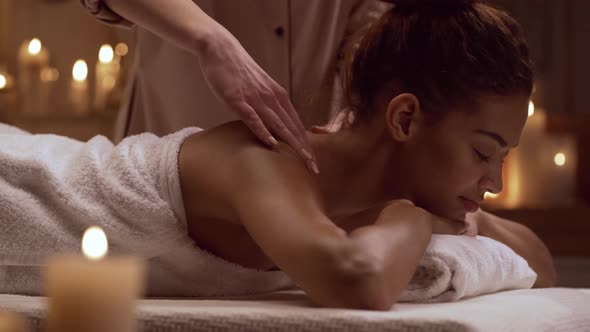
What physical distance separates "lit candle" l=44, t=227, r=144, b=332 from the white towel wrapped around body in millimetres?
674

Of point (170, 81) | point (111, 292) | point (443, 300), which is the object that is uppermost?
point (170, 81)

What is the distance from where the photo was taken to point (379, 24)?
1367 millimetres

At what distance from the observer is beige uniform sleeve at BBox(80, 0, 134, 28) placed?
1.48 m

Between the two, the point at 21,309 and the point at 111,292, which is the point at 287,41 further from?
the point at 111,292

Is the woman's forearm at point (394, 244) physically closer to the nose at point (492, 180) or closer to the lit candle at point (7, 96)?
the nose at point (492, 180)

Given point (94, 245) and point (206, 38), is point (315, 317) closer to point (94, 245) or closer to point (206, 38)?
point (94, 245)

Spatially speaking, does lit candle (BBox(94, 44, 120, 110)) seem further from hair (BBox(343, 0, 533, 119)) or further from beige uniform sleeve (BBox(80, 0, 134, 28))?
hair (BBox(343, 0, 533, 119))

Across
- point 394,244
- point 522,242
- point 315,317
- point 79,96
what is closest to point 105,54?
point 79,96

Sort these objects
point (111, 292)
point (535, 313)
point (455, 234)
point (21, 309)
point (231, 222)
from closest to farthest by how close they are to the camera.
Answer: point (111, 292) → point (21, 309) → point (535, 313) → point (231, 222) → point (455, 234)

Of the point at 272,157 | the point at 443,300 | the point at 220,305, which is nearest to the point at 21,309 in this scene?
the point at 220,305

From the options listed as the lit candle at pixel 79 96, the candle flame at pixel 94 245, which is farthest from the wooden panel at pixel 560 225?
the candle flame at pixel 94 245

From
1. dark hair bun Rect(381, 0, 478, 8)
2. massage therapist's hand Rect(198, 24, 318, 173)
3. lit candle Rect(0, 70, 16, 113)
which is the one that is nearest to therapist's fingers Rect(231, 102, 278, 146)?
massage therapist's hand Rect(198, 24, 318, 173)

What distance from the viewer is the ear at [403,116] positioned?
1277mm

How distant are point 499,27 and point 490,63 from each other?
0.07 m
